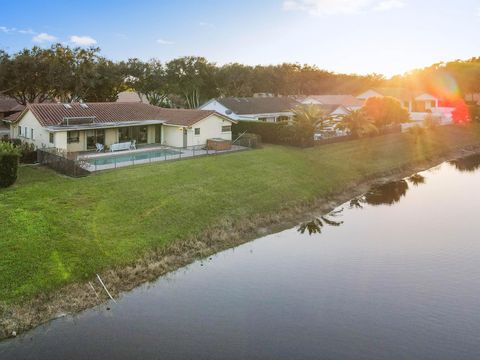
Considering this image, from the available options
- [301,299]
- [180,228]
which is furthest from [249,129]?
[301,299]

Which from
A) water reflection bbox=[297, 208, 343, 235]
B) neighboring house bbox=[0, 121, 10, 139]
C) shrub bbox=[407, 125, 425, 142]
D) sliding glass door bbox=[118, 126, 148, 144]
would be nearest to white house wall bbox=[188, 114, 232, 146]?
sliding glass door bbox=[118, 126, 148, 144]

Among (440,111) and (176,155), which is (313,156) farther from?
(440,111)

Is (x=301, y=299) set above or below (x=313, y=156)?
below

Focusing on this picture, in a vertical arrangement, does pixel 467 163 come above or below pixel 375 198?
above

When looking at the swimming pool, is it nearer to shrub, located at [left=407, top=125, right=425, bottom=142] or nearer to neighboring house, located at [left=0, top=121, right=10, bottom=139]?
neighboring house, located at [left=0, top=121, right=10, bottom=139]

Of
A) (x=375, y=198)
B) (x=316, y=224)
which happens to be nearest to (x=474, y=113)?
(x=375, y=198)

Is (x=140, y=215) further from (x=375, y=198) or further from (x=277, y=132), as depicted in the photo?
(x=277, y=132)
